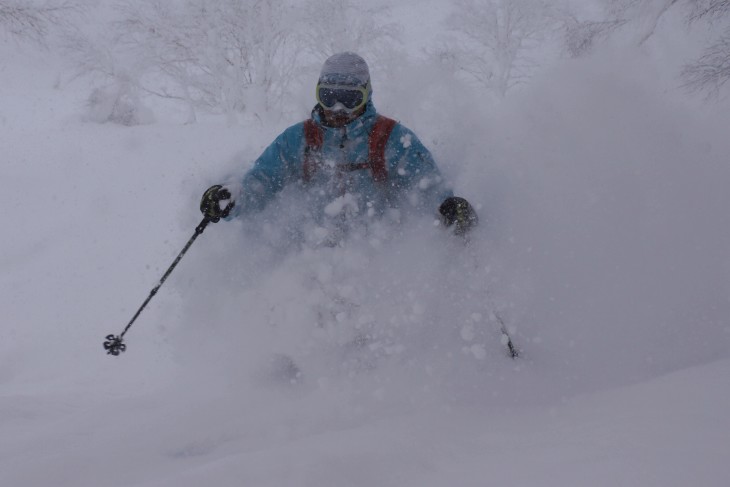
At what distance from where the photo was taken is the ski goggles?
2883 millimetres

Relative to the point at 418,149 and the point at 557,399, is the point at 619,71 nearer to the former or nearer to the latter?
the point at 418,149

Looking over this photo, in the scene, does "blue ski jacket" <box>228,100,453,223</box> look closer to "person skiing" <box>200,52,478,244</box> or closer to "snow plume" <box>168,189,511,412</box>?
"person skiing" <box>200,52,478,244</box>

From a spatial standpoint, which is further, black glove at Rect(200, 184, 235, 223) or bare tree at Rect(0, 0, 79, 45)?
bare tree at Rect(0, 0, 79, 45)

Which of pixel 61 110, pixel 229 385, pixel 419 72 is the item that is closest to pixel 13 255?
pixel 229 385

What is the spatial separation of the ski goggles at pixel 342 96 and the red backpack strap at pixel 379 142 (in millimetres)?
182

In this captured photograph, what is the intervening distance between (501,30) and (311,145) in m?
19.3

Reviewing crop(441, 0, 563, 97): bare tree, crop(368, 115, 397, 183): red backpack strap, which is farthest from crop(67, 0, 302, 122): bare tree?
crop(368, 115, 397, 183): red backpack strap

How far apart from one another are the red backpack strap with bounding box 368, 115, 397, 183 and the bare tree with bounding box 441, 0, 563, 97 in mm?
16858

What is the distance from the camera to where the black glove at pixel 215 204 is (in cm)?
308

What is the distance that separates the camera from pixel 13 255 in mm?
6617

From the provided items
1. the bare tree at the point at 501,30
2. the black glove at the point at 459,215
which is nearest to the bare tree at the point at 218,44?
the bare tree at the point at 501,30

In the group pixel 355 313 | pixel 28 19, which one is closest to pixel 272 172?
pixel 355 313

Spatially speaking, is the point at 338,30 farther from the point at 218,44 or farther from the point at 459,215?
the point at 459,215

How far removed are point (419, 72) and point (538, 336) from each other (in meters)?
2.52
